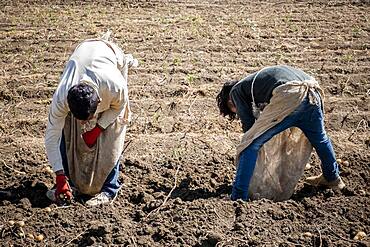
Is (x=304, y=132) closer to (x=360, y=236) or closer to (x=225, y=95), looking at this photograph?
(x=225, y=95)

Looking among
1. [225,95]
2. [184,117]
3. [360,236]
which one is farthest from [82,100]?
[184,117]

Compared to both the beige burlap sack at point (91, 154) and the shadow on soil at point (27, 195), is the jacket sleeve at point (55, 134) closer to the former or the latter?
the beige burlap sack at point (91, 154)

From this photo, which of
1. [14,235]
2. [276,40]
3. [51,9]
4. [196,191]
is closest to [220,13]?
[276,40]

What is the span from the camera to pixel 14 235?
4.04 metres

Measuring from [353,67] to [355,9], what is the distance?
149 inches

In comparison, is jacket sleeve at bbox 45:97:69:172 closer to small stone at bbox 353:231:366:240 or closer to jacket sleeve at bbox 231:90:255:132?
jacket sleeve at bbox 231:90:255:132

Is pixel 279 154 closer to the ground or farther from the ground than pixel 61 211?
farther from the ground

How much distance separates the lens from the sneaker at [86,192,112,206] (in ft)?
14.5

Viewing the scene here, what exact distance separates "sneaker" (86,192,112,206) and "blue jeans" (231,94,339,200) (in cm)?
99

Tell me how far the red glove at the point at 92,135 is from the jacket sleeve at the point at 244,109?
41.3 inches

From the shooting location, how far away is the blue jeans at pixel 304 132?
4.14m

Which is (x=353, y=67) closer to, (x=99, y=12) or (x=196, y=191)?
(x=196, y=191)

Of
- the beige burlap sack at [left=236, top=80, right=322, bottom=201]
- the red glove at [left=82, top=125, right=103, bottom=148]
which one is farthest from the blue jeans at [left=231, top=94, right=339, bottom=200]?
the red glove at [left=82, top=125, right=103, bottom=148]

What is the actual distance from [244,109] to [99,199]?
1339mm
